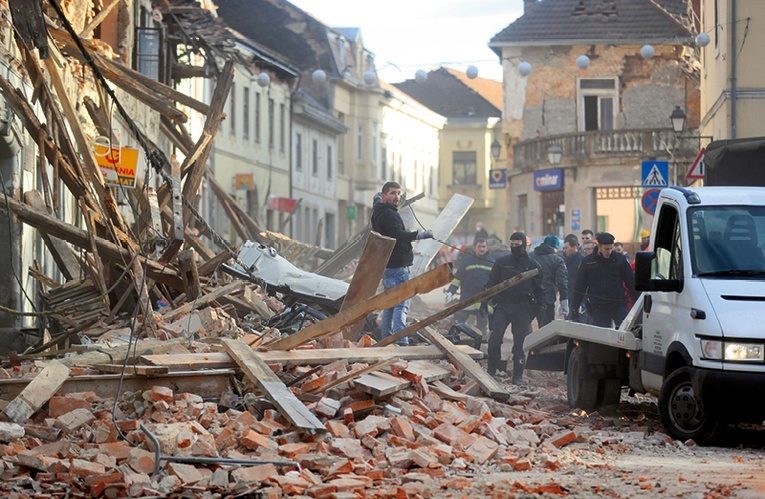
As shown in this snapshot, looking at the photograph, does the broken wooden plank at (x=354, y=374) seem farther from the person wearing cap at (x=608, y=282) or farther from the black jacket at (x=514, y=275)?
the person wearing cap at (x=608, y=282)

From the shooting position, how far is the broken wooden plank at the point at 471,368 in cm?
1296

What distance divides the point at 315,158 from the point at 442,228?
42.8 meters

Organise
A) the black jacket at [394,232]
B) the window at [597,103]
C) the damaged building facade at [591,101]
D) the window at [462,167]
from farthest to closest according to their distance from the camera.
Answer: the window at [462,167] → the window at [597,103] → the damaged building facade at [591,101] → the black jacket at [394,232]

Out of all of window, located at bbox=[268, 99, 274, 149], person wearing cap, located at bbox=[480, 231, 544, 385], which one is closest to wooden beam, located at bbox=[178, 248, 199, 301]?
person wearing cap, located at bbox=[480, 231, 544, 385]

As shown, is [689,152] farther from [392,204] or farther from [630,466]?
[630,466]

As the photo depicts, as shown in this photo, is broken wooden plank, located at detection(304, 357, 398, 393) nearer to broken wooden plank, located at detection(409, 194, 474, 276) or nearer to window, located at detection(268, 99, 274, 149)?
broken wooden plank, located at detection(409, 194, 474, 276)

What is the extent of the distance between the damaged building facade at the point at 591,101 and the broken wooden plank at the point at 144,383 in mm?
39857

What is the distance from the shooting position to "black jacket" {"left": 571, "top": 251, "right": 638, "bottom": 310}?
17.4m

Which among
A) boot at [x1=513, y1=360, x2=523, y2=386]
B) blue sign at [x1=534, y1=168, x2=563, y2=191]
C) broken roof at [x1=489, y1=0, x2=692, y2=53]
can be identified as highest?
broken roof at [x1=489, y1=0, x2=692, y2=53]

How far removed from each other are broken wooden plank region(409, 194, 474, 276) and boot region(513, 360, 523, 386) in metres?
6.84

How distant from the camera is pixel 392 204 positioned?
16453mm

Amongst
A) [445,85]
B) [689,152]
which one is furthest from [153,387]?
[445,85]

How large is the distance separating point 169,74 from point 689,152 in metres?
20.7

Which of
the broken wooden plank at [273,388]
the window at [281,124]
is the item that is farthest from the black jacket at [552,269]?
A: the window at [281,124]
